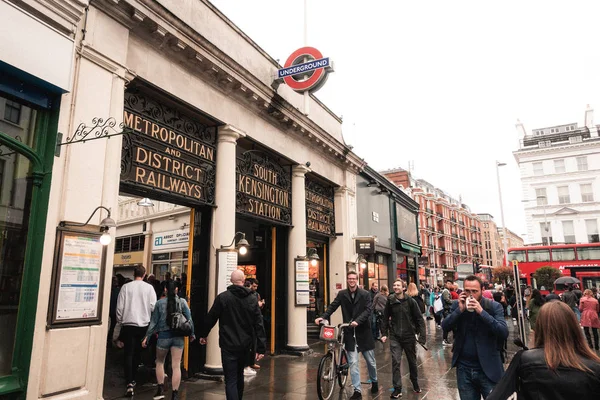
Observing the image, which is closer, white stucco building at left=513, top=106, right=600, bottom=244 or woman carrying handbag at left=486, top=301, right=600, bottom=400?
woman carrying handbag at left=486, top=301, right=600, bottom=400

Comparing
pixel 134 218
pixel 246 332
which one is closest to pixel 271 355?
pixel 246 332

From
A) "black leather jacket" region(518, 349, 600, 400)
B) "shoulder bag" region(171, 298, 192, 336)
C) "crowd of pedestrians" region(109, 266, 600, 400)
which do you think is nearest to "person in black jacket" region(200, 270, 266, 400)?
"crowd of pedestrians" region(109, 266, 600, 400)

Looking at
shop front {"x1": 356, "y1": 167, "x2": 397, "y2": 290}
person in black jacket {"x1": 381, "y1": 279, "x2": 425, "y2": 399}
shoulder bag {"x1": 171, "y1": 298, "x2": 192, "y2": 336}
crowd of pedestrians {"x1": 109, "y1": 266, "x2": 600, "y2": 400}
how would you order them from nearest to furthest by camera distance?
crowd of pedestrians {"x1": 109, "y1": 266, "x2": 600, "y2": 400}
shoulder bag {"x1": 171, "y1": 298, "x2": 192, "y2": 336}
person in black jacket {"x1": 381, "y1": 279, "x2": 425, "y2": 399}
shop front {"x1": 356, "y1": 167, "x2": 397, "y2": 290}

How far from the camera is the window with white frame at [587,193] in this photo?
167ft

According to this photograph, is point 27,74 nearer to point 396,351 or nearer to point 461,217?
point 396,351

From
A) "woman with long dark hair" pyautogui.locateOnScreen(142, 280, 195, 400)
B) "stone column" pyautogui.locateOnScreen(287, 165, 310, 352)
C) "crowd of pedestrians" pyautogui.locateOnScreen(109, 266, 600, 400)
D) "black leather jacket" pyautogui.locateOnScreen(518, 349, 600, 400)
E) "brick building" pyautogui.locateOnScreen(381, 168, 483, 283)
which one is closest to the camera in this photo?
"black leather jacket" pyautogui.locateOnScreen(518, 349, 600, 400)

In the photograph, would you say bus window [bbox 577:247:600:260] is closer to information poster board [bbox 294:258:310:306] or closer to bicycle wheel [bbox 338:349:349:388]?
information poster board [bbox 294:258:310:306]

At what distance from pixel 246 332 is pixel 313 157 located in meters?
8.60

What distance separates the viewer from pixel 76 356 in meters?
5.56

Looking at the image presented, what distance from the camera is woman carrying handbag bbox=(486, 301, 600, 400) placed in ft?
7.41

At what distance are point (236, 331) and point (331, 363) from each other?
225cm

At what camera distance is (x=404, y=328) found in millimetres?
7426

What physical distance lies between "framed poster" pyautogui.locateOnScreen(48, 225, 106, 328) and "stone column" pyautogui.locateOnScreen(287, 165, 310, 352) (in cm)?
644

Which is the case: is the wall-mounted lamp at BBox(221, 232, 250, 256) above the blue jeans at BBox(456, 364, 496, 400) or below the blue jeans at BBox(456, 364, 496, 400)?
above
